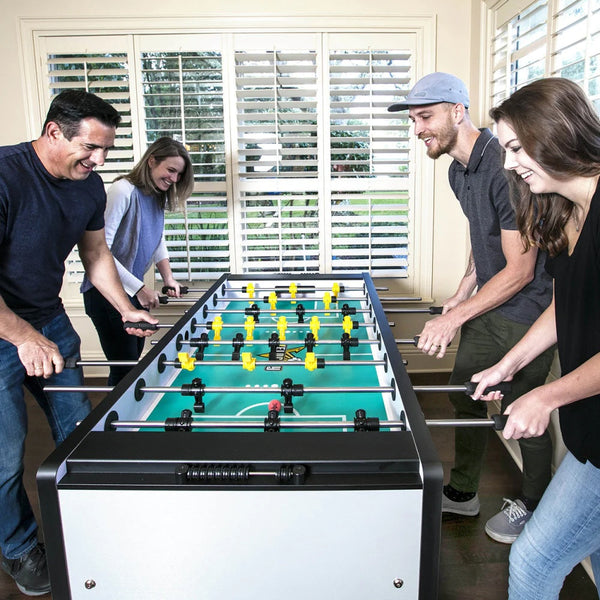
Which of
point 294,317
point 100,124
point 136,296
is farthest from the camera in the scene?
point 136,296

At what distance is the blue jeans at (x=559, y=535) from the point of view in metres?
1.16

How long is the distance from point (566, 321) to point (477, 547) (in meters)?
1.20

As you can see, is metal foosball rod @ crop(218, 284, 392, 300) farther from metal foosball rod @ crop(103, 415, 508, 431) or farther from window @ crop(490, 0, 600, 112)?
metal foosball rod @ crop(103, 415, 508, 431)

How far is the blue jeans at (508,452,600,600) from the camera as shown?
116 cm

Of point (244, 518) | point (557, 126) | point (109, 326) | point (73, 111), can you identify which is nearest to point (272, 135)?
point (109, 326)

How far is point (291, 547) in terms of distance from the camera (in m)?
1.02

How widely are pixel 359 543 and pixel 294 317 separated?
1.41 m

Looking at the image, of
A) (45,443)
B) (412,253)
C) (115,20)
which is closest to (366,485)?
(45,443)

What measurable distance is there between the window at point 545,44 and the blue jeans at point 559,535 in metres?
1.40

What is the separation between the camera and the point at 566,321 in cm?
124

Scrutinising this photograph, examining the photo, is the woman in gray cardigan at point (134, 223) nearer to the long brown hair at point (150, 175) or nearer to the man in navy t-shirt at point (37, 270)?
the long brown hair at point (150, 175)

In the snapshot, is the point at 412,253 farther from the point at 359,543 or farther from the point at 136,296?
the point at 359,543

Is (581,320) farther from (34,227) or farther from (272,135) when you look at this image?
(272,135)

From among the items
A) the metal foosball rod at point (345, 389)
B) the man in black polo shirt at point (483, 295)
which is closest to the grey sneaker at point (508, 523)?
the man in black polo shirt at point (483, 295)
